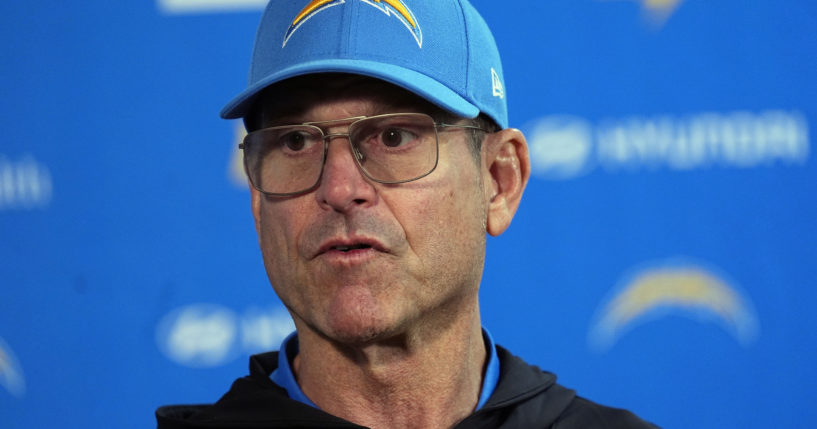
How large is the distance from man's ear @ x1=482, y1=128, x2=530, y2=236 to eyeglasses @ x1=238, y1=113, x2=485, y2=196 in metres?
0.15

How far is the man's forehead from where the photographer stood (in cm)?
124

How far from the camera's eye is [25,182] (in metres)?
2.16

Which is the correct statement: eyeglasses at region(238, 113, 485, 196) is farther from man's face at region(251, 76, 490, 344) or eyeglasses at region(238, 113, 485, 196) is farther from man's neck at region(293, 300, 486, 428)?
man's neck at region(293, 300, 486, 428)

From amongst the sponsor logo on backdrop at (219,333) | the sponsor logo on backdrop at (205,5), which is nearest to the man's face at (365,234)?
the sponsor logo on backdrop at (219,333)

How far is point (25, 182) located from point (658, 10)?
5.65 feet

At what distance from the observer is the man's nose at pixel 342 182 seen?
1179 mm

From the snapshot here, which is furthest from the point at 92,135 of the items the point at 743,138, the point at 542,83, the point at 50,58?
the point at 743,138

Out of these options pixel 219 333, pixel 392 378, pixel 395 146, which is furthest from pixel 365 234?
pixel 219 333

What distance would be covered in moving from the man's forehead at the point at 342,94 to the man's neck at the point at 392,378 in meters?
0.34

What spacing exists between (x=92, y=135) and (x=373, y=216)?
1260 millimetres

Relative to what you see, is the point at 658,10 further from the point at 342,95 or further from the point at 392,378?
the point at 392,378

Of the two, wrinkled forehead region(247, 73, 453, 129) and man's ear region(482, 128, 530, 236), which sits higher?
wrinkled forehead region(247, 73, 453, 129)

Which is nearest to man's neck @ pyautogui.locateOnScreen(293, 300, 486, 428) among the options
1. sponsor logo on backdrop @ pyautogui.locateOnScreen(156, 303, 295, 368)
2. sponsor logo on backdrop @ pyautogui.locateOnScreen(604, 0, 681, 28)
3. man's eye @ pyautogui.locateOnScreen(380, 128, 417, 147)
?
man's eye @ pyautogui.locateOnScreen(380, 128, 417, 147)

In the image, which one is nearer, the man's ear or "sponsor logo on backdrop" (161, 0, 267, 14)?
the man's ear
